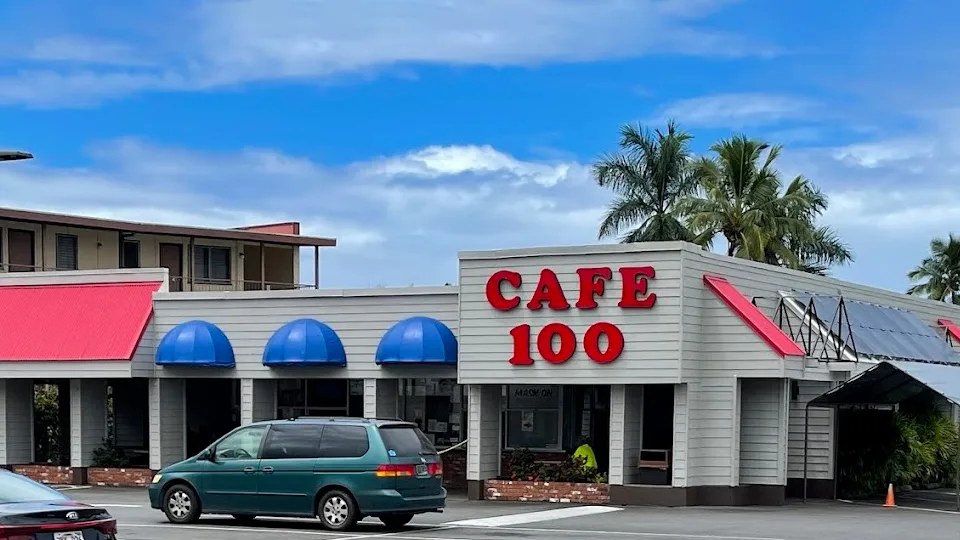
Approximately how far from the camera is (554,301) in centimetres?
2767

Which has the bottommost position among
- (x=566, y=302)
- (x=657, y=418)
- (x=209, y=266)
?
(x=657, y=418)

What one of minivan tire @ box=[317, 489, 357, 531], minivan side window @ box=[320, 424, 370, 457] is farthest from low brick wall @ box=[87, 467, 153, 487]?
minivan tire @ box=[317, 489, 357, 531]

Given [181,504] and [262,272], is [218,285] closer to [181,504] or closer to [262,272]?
[262,272]

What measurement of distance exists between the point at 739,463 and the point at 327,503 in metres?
9.53

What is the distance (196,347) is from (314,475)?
1058cm

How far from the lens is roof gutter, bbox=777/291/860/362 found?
2905cm

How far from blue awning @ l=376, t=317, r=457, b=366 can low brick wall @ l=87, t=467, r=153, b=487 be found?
6717mm

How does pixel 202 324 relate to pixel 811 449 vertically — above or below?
above

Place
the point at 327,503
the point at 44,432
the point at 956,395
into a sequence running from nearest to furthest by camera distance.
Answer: the point at 327,503 → the point at 956,395 → the point at 44,432

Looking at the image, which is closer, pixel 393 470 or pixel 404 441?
pixel 393 470

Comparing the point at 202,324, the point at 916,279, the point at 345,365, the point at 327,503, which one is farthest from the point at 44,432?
the point at 916,279

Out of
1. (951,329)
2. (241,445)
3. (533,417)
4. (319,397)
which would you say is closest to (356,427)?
(241,445)

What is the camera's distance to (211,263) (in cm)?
4916

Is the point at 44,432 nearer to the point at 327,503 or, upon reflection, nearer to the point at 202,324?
the point at 202,324
